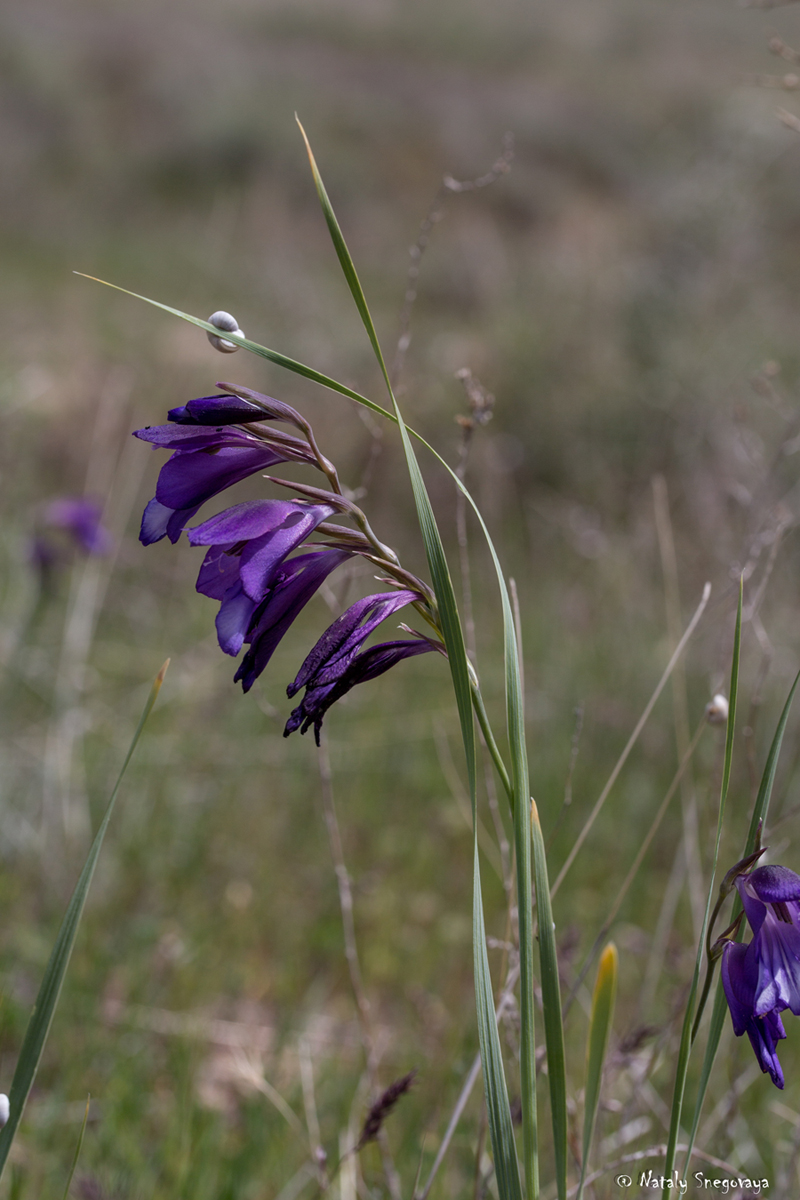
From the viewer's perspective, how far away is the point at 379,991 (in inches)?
96.4

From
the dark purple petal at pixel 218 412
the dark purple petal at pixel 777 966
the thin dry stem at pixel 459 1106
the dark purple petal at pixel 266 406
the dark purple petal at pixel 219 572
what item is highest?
the dark purple petal at pixel 266 406

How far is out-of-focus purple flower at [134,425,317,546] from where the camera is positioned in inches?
29.2

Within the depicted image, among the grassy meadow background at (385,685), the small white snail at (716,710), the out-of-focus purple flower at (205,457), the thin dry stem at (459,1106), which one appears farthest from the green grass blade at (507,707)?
the grassy meadow background at (385,685)

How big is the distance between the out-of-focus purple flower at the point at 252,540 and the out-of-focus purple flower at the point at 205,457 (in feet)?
0.10

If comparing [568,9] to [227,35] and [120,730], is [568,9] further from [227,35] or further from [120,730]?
[120,730]

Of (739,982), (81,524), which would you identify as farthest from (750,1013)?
(81,524)

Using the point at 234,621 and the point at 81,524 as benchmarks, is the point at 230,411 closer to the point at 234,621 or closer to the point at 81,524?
the point at 234,621

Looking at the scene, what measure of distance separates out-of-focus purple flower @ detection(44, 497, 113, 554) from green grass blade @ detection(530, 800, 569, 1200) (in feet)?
7.34

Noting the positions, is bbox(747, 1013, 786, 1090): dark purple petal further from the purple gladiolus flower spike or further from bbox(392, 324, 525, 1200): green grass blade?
bbox(392, 324, 525, 1200): green grass blade

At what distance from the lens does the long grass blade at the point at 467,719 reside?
0.68 m

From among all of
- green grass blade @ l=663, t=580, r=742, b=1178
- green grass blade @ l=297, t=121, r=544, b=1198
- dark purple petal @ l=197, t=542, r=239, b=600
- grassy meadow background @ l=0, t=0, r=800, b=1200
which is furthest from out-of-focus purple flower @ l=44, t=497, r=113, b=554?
green grass blade @ l=663, t=580, r=742, b=1178

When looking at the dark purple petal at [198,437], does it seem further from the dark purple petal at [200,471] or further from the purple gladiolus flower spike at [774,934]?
the purple gladiolus flower spike at [774,934]

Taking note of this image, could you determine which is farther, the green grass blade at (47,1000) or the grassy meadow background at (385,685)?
the grassy meadow background at (385,685)

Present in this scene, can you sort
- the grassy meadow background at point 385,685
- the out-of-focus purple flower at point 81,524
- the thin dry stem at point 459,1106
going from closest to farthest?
the thin dry stem at point 459,1106, the grassy meadow background at point 385,685, the out-of-focus purple flower at point 81,524
